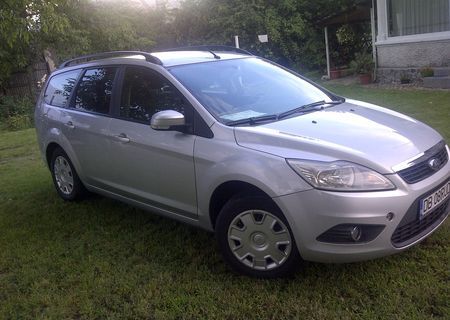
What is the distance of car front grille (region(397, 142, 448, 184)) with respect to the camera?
320 cm

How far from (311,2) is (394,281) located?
70.1ft

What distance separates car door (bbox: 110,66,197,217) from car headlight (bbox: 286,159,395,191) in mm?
1028

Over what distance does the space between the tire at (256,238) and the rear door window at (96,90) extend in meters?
1.89

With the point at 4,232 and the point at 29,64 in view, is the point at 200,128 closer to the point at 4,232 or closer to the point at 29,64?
the point at 4,232

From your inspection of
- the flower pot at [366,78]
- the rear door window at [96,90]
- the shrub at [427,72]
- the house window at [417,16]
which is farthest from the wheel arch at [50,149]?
the flower pot at [366,78]

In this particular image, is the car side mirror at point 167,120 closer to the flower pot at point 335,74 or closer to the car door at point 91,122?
the car door at point 91,122

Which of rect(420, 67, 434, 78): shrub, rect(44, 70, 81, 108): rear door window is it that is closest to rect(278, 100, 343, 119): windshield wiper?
rect(44, 70, 81, 108): rear door window

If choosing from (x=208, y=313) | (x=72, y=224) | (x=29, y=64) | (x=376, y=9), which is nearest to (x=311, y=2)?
(x=376, y=9)

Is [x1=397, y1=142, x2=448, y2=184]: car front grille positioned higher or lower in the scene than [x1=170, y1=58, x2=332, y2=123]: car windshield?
lower

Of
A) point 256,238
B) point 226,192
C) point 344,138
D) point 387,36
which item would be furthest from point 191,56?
point 387,36

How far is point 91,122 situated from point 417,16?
11.2 meters

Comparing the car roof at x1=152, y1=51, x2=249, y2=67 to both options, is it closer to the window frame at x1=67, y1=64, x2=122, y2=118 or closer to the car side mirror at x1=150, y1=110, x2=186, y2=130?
the window frame at x1=67, y1=64, x2=122, y2=118

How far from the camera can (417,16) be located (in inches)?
522

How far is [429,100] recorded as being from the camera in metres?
10.2
